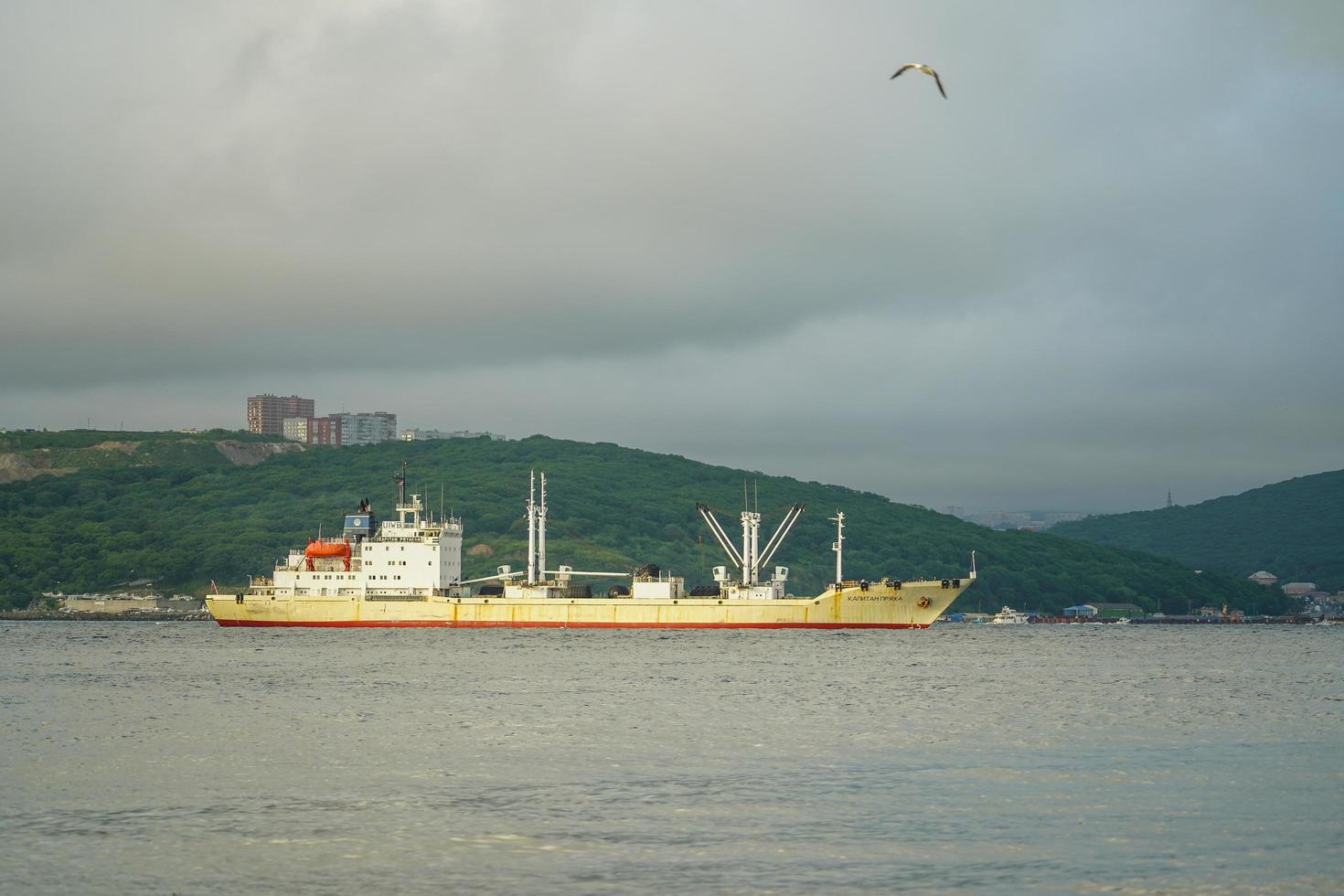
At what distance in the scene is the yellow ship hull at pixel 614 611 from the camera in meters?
140

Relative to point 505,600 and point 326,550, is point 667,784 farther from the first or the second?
point 326,550

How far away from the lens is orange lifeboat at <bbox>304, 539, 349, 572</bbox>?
144125mm

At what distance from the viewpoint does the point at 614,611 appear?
143 meters

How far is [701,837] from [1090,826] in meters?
8.65

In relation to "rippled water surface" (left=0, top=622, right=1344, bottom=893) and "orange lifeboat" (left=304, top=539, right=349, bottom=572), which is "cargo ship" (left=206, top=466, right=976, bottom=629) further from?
"rippled water surface" (left=0, top=622, right=1344, bottom=893)

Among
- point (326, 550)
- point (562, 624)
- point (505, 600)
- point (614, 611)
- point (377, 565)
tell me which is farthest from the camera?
point (505, 600)

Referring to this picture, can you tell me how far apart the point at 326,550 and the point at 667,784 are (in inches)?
4403

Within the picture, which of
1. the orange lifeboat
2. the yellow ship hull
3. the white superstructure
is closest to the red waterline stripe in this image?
the yellow ship hull

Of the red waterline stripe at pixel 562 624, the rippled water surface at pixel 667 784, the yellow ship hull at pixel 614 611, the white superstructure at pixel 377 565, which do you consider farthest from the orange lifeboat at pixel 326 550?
the rippled water surface at pixel 667 784

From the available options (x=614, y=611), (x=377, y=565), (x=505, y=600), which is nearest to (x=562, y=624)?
(x=614, y=611)

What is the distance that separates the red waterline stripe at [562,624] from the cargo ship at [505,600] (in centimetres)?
9

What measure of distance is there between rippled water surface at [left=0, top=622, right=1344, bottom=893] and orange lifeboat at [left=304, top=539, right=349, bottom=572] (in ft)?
212

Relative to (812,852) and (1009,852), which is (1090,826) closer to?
(1009,852)

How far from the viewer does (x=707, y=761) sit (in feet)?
138
